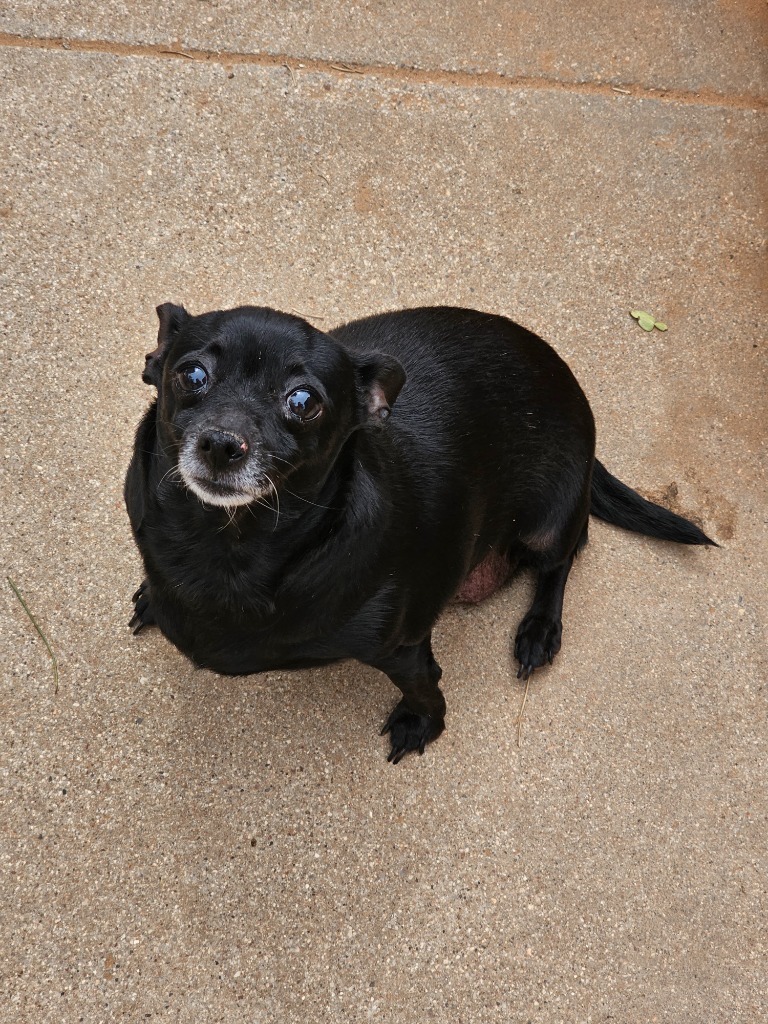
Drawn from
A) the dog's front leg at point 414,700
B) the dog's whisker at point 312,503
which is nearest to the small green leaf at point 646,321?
the dog's front leg at point 414,700

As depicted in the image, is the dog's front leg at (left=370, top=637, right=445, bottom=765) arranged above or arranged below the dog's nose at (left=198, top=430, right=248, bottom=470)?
below

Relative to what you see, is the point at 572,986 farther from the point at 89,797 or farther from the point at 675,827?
the point at 89,797

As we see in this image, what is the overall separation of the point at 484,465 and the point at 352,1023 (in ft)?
5.32

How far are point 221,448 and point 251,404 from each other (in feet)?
0.55

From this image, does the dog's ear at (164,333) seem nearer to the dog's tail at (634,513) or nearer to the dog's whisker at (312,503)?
the dog's whisker at (312,503)

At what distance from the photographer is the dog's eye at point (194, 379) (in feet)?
6.11

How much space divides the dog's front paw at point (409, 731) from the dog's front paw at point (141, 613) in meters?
0.85

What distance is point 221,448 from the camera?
1741 mm

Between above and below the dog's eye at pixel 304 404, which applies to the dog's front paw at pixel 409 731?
below

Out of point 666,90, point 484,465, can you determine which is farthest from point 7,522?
point 666,90

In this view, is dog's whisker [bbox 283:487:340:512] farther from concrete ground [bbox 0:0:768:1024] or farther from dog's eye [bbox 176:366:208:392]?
concrete ground [bbox 0:0:768:1024]

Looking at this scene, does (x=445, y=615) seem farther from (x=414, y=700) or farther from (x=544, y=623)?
(x=414, y=700)

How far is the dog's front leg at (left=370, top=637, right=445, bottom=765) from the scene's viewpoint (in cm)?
238

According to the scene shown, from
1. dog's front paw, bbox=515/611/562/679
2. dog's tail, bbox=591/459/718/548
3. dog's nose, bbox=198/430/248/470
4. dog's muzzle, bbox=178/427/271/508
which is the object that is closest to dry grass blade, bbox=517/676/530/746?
dog's front paw, bbox=515/611/562/679
